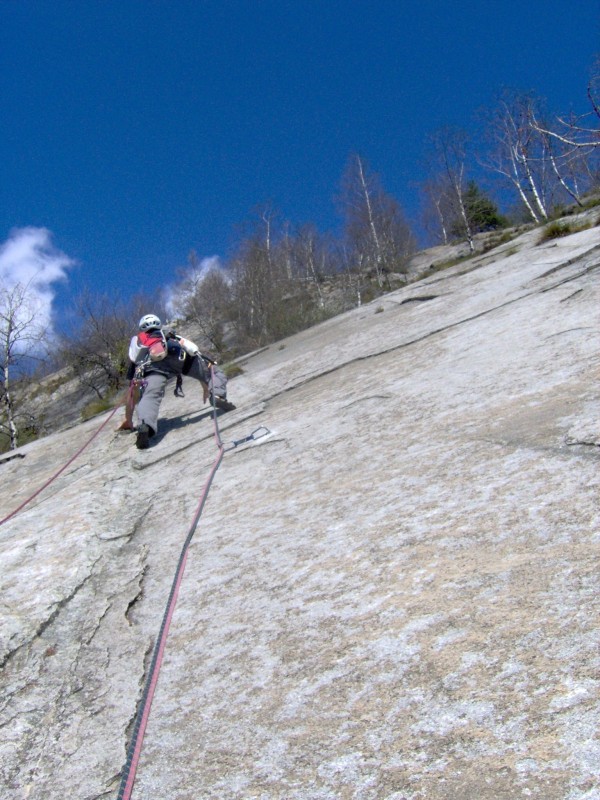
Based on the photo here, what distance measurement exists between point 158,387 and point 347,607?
4.18 meters

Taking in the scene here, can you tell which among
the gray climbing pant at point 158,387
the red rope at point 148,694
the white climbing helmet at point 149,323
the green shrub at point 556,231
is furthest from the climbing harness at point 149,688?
the green shrub at point 556,231

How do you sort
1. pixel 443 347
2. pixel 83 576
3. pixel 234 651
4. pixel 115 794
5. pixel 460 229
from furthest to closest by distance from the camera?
1. pixel 460 229
2. pixel 443 347
3. pixel 83 576
4. pixel 234 651
5. pixel 115 794

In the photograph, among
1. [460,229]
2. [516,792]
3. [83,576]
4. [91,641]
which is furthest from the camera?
[460,229]

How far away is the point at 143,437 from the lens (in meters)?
5.31

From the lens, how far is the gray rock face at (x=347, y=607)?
1.48 meters

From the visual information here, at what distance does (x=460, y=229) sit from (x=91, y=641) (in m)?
30.0

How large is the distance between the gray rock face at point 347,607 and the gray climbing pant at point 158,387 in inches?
43.1

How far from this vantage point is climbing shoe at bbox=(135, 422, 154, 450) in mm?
5305

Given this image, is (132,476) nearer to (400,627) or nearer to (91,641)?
(91,641)

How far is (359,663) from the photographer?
179cm

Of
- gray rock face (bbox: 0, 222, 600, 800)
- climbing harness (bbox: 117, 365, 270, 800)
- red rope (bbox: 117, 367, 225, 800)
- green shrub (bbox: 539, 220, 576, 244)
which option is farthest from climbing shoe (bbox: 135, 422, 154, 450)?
green shrub (bbox: 539, 220, 576, 244)

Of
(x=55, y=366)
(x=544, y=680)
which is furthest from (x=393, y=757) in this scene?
(x=55, y=366)

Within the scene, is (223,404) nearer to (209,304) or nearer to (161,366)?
(161,366)

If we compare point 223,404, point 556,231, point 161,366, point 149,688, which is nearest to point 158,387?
point 161,366
